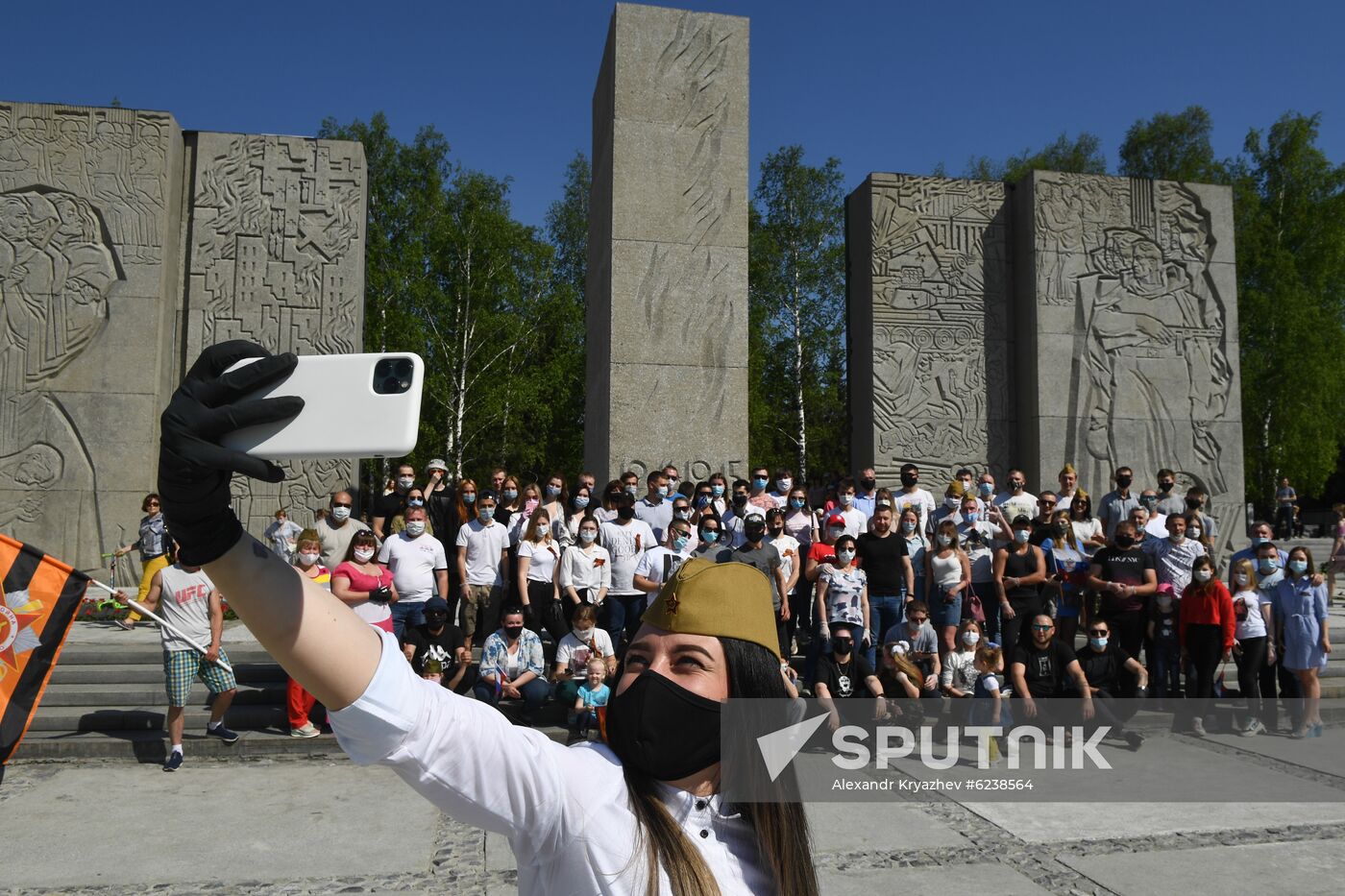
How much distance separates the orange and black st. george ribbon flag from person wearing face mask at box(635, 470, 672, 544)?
5.33 metres

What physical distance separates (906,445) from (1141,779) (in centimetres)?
797

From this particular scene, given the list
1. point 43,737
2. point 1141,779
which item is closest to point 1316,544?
point 1141,779

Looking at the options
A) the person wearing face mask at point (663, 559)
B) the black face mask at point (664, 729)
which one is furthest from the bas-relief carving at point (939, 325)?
the black face mask at point (664, 729)

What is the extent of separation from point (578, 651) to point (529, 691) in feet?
1.76

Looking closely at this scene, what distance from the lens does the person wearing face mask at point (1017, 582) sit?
9203mm

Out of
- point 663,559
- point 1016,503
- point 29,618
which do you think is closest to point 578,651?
point 663,559

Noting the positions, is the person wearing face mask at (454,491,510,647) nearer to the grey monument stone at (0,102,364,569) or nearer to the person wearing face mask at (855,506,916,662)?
the person wearing face mask at (855,506,916,662)

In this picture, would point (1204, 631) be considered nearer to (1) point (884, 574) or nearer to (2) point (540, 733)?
(1) point (884, 574)

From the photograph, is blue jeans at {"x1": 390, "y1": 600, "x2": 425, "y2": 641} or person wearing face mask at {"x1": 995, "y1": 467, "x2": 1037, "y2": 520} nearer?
blue jeans at {"x1": 390, "y1": 600, "x2": 425, "y2": 641}

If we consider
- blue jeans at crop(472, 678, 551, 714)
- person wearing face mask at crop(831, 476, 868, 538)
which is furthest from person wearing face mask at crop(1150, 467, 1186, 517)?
blue jeans at crop(472, 678, 551, 714)

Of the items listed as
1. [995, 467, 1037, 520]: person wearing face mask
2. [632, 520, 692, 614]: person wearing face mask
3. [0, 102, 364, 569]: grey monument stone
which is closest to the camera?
[632, 520, 692, 614]: person wearing face mask

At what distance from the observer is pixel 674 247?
12.3 meters

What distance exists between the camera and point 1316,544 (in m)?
20.3

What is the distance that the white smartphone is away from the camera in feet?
3.56
